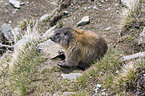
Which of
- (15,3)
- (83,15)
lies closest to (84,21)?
(83,15)

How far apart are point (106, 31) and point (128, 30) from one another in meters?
0.77

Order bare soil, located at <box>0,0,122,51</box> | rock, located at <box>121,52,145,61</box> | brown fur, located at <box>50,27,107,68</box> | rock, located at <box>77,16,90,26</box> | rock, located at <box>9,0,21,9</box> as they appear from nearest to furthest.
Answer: rock, located at <box>121,52,145,61</box>, brown fur, located at <box>50,27,107,68</box>, bare soil, located at <box>0,0,122,51</box>, rock, located at <box>77,16,90,26</box>, rock, located at <box>9,0,21,9</box>

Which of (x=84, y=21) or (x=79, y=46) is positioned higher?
(x=84, y=21)

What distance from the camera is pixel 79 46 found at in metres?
4.96

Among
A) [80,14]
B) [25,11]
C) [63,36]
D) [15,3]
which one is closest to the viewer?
[63,36]

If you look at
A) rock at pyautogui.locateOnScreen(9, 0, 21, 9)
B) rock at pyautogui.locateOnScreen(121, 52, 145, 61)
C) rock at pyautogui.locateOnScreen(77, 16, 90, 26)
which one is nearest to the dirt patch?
rock at pyautogui.locateOnScreen(9, 0, 21, 9)

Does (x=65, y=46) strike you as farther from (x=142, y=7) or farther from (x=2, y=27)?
(x=2, y=27)

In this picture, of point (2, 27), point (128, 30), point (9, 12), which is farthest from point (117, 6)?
point (9, 12)

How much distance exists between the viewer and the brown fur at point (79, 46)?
499 centimetres

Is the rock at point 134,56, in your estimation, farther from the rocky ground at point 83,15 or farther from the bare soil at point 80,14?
the bare soil at point 80,14

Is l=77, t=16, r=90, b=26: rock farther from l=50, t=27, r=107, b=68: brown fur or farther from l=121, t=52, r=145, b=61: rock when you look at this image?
l=121, t=52, r=145, b=61: rock

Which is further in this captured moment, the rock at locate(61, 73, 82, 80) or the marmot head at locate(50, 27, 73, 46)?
the marmot head at locate(50, 27, 73, 46)

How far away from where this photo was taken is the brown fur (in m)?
4.99

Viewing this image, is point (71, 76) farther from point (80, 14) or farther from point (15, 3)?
point (15, 3)
